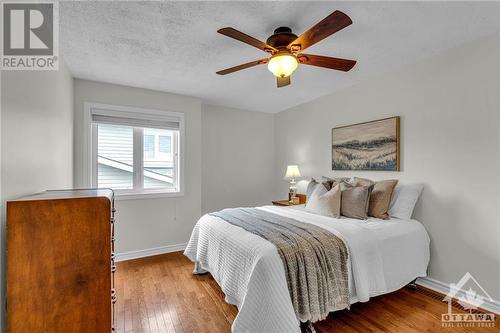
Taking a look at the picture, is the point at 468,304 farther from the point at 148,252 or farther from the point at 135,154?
the point at 135,154

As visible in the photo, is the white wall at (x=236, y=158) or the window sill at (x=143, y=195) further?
the white wall at (x=236, y=158)

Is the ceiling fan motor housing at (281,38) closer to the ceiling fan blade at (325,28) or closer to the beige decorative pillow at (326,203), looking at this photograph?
the ceiling fan blade at (325,28)

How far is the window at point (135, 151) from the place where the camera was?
3.21 meters

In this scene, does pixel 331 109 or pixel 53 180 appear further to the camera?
pixel 331 109

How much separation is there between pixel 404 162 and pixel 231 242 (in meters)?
2.18

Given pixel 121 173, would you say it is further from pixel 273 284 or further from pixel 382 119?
pixel 382 119

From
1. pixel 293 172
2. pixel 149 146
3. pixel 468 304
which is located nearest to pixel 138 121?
pixel 149 146

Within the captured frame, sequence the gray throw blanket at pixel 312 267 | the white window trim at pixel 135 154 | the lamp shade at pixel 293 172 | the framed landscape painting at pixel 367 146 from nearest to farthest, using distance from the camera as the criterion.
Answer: the gray throw blanket at pixel 312 267
the framed landscape painting at pixel 367 146
the white window trim at pixel 135 154
the lamp shade at pixel 293 172

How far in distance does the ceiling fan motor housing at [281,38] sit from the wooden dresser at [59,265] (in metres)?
Result: 1.66

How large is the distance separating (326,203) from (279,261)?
1253 mm

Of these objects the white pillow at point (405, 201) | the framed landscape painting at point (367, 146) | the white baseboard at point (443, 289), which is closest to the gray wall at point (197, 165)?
the framed landscape painting at point (367, 146)

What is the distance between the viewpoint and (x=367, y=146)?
10.1 ft

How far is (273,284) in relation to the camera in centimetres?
158

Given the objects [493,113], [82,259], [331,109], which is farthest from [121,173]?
[493,113]
